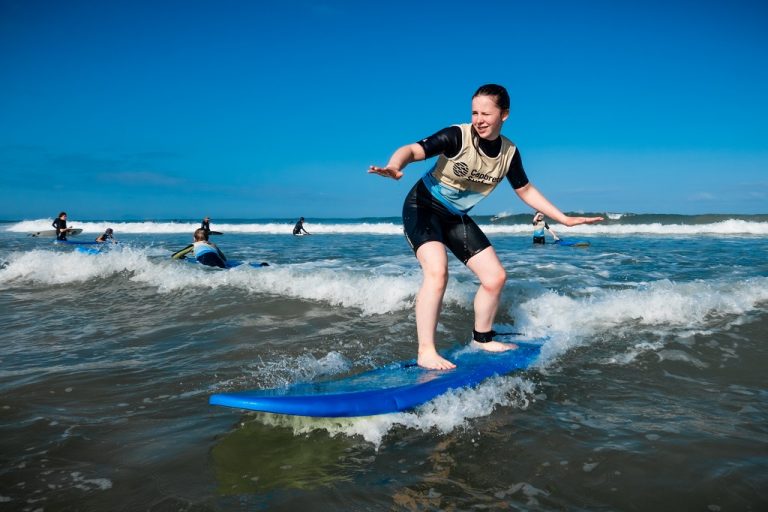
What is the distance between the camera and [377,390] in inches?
124

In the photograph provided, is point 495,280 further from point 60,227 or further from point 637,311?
point 60,227

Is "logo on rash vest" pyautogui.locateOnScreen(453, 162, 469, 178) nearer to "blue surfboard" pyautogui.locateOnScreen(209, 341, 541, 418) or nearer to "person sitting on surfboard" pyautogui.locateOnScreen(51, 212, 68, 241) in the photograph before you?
"blue surfboard" pyautogui.locateOnScreen(209, 341, 541, 418)

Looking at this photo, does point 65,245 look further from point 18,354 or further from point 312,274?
point 18,354

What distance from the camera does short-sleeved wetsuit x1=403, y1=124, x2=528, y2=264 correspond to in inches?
149

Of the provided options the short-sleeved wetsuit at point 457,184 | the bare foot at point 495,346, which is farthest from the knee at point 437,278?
the bare foot at point 495,346

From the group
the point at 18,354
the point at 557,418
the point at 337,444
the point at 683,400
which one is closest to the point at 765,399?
the point at 683,400

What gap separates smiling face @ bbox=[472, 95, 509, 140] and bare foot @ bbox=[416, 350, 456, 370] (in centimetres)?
174

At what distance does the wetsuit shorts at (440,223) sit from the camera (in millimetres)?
4082

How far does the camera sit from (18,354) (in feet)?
15.9

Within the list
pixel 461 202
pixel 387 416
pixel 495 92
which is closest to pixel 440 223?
pixel 461 202

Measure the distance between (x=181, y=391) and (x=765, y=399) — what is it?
4.30 meters

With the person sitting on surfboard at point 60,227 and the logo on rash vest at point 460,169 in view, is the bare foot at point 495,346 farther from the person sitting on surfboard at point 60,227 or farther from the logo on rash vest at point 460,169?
the person sitting on surfboard at point 60,227

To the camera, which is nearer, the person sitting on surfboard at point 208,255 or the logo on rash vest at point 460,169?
the logo on rash vest at point 460,169

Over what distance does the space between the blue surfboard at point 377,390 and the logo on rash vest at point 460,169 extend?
1515 millimetres
